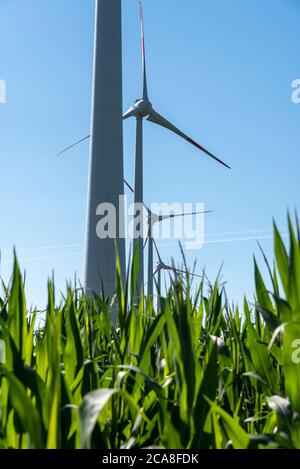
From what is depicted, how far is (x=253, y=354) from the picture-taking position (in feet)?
10.4

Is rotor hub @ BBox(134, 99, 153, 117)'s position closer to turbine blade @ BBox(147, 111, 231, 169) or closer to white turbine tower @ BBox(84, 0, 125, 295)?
turbine blade @ BBox(147, 111, 231, 169)

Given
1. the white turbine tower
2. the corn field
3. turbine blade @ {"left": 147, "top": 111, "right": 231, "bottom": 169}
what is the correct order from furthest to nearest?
turbine blade @ {"left": 147, "top": 111, "right": 231, "bottom": 169}, the white turbine tower, the corn field

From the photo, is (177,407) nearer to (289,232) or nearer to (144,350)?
(144,350)

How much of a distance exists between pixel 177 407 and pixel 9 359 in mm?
691

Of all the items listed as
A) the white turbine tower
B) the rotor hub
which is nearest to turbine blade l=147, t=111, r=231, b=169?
the rotor hub

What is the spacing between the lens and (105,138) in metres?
16.1

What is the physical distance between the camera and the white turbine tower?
1529 centimetres

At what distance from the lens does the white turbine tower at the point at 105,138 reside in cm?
1529

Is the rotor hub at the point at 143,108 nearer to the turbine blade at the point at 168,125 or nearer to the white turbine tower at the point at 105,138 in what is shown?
the turbine blade at the point at 168,125

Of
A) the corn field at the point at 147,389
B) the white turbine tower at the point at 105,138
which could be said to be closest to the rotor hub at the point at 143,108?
the white turbine tower at the point at 105,138

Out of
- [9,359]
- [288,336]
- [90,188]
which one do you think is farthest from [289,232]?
[90,188]

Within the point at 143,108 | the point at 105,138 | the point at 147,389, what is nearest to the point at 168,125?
the point at 143,108

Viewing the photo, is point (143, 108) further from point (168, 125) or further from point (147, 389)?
point (147, 389)
